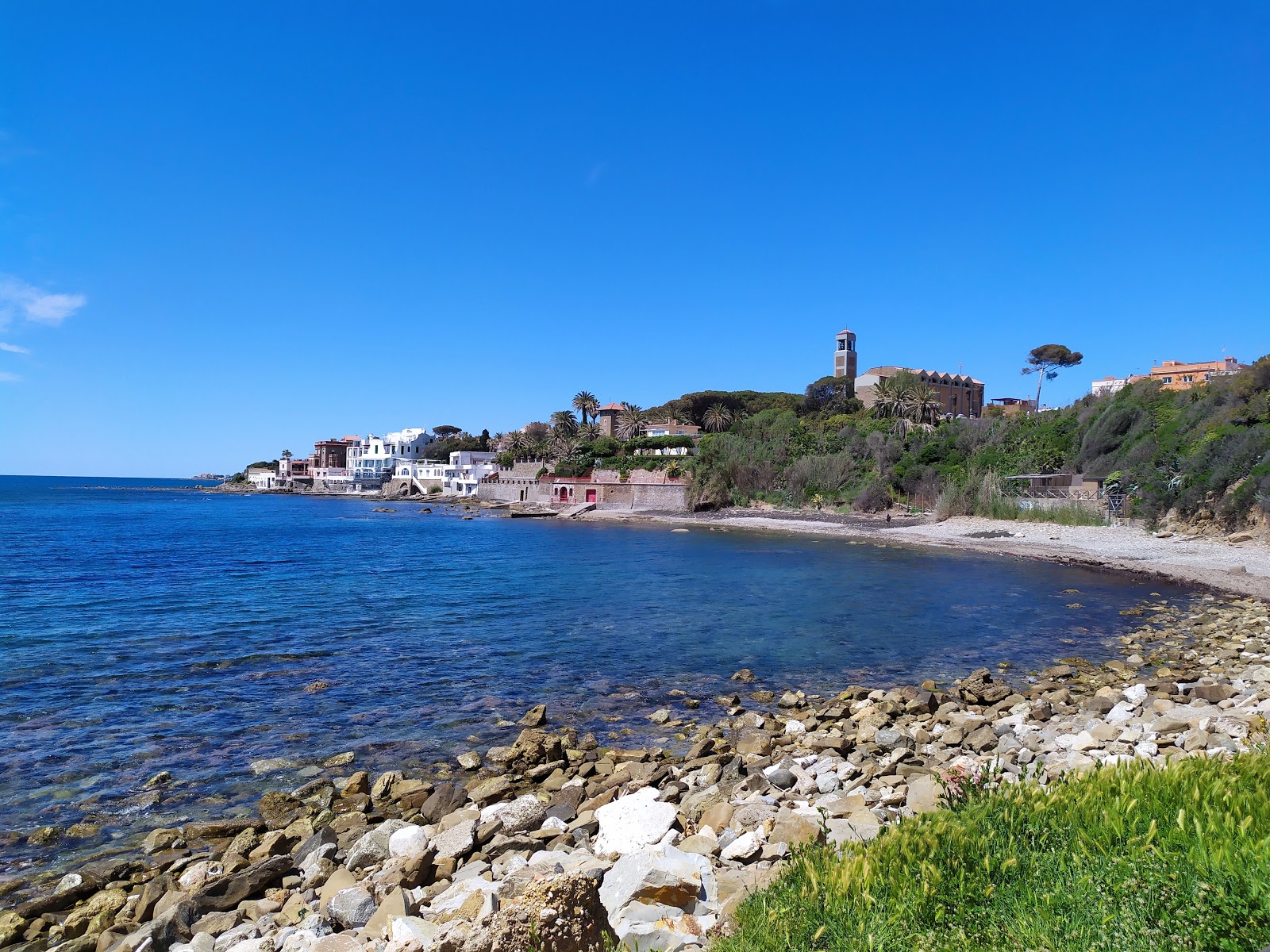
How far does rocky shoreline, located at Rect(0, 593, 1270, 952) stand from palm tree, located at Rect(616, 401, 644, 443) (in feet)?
292

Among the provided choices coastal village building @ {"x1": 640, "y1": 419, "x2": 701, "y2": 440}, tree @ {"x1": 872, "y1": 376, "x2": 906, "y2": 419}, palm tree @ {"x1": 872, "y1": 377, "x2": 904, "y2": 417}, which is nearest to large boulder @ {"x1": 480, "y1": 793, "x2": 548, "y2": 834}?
tree @ {"x1": 872, "y1": 376, "x2": 906, "y2": 419}

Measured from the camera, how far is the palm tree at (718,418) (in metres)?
98.9

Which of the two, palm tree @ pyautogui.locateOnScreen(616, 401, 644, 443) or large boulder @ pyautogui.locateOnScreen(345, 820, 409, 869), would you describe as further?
palm tree @ pyautogui.locateOnScreen(616, 401, 644, 443)

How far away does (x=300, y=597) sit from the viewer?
25188 mm

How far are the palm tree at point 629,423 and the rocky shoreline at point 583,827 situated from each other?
89.0 m

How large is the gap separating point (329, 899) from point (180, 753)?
590 centimetres

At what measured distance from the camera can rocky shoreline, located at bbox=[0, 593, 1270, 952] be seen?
5070mm

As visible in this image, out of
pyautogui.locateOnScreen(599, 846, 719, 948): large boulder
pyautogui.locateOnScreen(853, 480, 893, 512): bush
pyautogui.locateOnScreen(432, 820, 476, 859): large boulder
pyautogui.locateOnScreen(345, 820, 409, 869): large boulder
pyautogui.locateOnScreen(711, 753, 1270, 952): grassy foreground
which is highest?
pyautogui.locateOnScreen(853, 480, 893, 512): bush

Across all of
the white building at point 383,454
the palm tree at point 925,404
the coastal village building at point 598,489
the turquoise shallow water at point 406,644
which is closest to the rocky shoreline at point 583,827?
the turquoise shallow water at point 406,644

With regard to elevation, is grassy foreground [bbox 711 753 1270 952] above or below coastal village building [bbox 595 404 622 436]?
below

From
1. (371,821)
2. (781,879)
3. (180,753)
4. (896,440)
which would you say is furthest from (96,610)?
(896,440)

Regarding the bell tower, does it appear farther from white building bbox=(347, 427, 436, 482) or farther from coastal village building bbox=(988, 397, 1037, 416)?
white building bbox=(347, 427, 436, 482)

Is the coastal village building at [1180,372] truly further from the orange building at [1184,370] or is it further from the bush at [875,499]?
the bush at [875,499]

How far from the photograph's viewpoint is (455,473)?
364 ft
